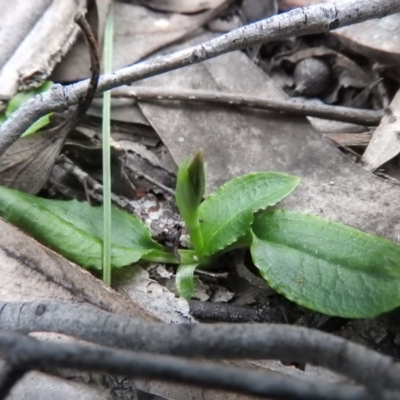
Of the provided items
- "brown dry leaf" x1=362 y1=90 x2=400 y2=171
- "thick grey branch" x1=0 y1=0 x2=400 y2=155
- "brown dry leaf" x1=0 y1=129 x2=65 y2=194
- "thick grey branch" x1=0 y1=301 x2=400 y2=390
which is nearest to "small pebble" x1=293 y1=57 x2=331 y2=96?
"brown dry leaf" x1=362 y1=90 x2=400 y2=171

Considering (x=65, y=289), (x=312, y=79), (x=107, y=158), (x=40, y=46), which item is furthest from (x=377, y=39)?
(x=65, y=289)

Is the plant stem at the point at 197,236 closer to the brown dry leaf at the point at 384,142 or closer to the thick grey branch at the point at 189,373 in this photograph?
the brown dry leaf at the point at 384,142

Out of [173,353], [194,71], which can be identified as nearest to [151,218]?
[194,71]

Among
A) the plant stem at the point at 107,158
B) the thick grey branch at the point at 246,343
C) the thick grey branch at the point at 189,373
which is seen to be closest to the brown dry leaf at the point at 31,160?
the plant stem at the point at 107,158

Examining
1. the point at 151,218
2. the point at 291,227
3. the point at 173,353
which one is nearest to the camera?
the point at 173,353

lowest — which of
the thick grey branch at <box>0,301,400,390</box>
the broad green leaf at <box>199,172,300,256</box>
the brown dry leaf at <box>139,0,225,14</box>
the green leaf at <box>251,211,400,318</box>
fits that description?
the green leaf at <box>251,211,400,318</box>

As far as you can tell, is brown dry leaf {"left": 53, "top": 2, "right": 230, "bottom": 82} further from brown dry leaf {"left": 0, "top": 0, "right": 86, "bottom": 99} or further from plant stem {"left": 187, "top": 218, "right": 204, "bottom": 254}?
plant stem {"left": 187, "top": 218, "right": 204, "bottom": 254}

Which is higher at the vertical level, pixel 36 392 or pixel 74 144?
pixel 74 144

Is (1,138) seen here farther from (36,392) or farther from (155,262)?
(36,392)
